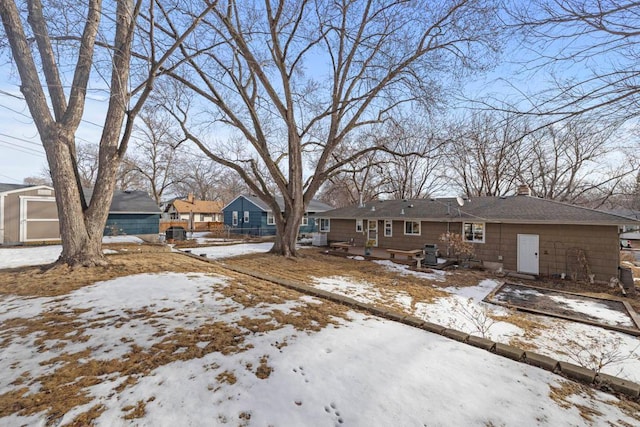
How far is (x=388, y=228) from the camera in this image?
16391 millimetres

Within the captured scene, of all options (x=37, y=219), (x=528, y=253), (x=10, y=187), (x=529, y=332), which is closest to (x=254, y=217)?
(x=37, y=219)

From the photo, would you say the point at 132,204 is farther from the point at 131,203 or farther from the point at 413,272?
the point at 413,272

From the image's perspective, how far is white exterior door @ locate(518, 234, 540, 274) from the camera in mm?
11594

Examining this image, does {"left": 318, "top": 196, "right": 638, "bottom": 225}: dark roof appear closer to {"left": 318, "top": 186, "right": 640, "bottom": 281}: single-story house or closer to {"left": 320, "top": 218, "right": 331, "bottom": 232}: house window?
{"left": 318, "top": 186, "right": 640, "bottom": 281}: single-story house

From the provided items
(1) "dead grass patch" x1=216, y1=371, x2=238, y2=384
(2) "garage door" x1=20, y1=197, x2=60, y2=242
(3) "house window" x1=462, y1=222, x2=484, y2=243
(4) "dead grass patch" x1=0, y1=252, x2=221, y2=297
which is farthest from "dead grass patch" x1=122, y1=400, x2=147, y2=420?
(2) "garage door" x1=20, y1=197, x2=60, y2=242

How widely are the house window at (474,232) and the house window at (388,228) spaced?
3.94m

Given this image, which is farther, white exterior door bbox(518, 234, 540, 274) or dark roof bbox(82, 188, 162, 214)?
dark roof bbox(82, 188, 162, 214)

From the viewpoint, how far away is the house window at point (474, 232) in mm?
12992

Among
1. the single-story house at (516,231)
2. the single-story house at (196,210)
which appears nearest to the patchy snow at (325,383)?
the single-story house at (516,231)

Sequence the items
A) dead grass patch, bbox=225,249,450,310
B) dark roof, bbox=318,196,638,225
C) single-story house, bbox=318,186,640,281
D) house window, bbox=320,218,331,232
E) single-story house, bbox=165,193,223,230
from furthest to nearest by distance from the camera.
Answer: single-story house, bbox=165,193,223,230, house window, bbox=320,218,331,232, dark roof, bbox=318,196,638,225, single-story house, bbox=318,186,640,281, dead grass patch, bbox=225,249,450,310

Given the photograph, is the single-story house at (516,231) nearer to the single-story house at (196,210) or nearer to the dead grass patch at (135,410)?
the dead grass patch at (135,410)

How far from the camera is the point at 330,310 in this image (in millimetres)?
4645

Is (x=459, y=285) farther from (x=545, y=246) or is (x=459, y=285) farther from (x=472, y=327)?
(x=545, y=246)

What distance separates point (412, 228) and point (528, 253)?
5.25 m
